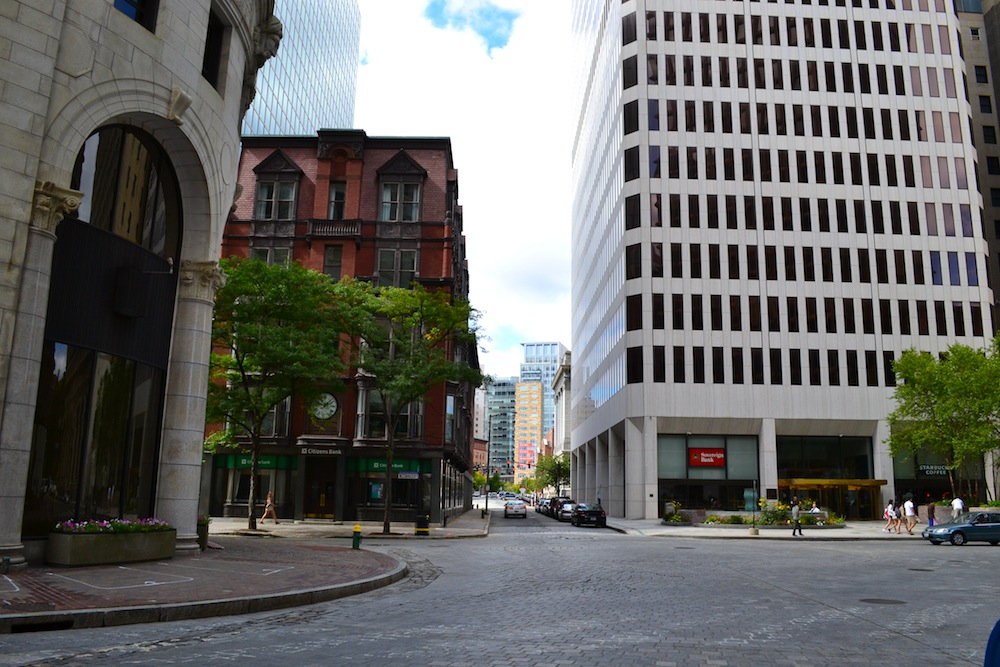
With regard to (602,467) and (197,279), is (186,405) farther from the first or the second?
(602,467)

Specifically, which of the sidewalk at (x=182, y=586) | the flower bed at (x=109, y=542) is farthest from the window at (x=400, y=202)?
the flower bed at (x=109, y=542)

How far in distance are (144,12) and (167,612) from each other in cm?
1424

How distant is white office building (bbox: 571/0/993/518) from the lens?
54.1 meters

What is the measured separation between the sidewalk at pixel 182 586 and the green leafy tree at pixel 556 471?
104516 millimetres

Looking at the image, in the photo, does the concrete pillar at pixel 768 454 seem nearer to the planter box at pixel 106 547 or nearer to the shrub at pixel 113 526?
the shrub at pixel 113 526

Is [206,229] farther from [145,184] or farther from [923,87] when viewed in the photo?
[923,87]

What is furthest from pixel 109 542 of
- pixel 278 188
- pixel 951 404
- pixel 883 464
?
pixel 883 464

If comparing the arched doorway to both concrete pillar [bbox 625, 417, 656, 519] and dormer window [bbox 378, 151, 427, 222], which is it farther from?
concrete pillar [bbox 625, 417, 656, 519]

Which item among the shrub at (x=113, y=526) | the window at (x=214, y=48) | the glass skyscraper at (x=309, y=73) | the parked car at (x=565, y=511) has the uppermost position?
the glass skyscraper at (x=309, y=73)

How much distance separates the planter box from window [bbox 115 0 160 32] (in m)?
11.8

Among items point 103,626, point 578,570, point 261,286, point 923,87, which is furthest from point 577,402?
point 103,626

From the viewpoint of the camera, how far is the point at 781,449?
55.4 metres

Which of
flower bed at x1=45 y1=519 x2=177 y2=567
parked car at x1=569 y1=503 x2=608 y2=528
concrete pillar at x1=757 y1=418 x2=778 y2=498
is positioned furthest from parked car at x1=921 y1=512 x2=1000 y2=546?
flower bed at x1=45 y1=519 x2=177 y2=567

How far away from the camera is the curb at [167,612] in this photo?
10023mm
